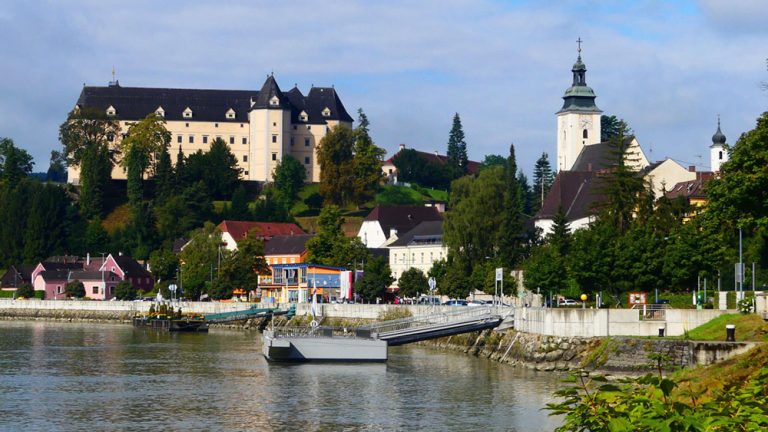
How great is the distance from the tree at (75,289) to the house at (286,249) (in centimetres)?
1978

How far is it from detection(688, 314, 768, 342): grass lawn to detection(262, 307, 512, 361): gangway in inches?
586

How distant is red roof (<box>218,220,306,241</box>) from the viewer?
5674 inches

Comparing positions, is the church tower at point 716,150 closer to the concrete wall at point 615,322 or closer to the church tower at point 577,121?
the church tower at point 577,121

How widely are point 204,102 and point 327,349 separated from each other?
123 m

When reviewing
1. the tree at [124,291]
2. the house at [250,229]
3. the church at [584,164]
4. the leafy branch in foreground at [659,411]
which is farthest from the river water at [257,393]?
the house at [250,229]

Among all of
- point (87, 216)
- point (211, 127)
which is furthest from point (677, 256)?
point (211, 127)

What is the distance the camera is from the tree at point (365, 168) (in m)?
159

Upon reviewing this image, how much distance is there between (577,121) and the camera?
504ft

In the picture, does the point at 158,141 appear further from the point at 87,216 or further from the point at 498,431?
the point at 498,431

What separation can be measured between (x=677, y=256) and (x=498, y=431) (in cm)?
2651

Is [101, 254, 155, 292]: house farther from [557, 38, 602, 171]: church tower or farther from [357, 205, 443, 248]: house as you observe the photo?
[557, 38, 602, 171]: church tower

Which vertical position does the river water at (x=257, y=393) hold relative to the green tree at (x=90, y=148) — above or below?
below

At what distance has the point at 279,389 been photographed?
4634cm

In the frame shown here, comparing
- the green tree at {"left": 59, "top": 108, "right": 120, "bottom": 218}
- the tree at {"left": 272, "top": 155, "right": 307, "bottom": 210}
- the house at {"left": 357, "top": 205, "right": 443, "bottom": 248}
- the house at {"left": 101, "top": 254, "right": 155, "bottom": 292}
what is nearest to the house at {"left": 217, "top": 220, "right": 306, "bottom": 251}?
the tree at {"left": 272, "top": 155, "right": 307, "bottom": 210}
